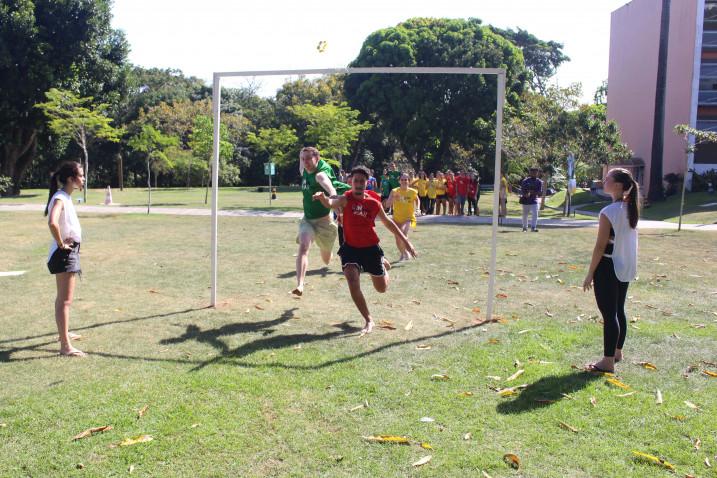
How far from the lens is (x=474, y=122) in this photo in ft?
119

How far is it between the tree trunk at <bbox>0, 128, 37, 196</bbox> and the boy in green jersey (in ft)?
115

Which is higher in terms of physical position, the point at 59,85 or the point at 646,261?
the point at 59,85

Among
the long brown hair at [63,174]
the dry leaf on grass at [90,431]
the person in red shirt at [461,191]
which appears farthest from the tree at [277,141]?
the dry leaf on grass at [90,431]

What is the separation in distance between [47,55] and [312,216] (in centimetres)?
3231

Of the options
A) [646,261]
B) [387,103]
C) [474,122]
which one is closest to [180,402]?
[646,261]

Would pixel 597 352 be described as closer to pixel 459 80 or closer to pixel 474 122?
pixel 474 122

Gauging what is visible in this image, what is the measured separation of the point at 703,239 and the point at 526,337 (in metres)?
12.7

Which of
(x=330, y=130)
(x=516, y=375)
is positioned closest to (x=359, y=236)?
(x=516, y=375)

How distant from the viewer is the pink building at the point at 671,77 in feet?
117

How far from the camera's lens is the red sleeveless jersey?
6809mm

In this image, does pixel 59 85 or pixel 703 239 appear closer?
pixel 703 239

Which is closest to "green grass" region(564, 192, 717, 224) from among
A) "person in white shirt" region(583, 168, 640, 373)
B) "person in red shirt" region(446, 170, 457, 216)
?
"person in red shirt" region(446, 170, 457, 216)

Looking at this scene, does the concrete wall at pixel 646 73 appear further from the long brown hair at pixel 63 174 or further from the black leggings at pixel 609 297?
the long brown hair at pixel 63 174

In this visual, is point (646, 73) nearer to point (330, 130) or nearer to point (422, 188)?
point (330, 130)
